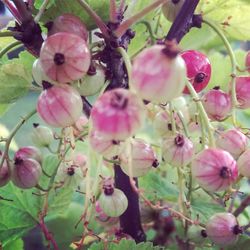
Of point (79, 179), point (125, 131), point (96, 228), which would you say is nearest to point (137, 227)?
point (79, 179)

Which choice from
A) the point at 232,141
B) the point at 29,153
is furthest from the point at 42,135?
the point at 232,141

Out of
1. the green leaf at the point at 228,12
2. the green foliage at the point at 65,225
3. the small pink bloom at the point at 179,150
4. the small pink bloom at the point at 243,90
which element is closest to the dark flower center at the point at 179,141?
the small pink bloom at the point at 179,150

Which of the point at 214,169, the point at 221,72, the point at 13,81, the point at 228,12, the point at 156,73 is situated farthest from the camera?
the point at 221,72

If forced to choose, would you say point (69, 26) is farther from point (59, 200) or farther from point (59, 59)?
point (59, 200)

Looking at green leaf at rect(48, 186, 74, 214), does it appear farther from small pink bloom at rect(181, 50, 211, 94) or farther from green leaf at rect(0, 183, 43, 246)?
small pink bloom at rect(181, 50, 211, 94)

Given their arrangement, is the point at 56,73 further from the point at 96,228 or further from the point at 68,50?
the point at 96,228

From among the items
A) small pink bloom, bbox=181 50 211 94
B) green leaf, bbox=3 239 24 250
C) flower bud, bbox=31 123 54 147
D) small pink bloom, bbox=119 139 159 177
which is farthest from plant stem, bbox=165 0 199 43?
green leaf, bbox=3 239 24 250
